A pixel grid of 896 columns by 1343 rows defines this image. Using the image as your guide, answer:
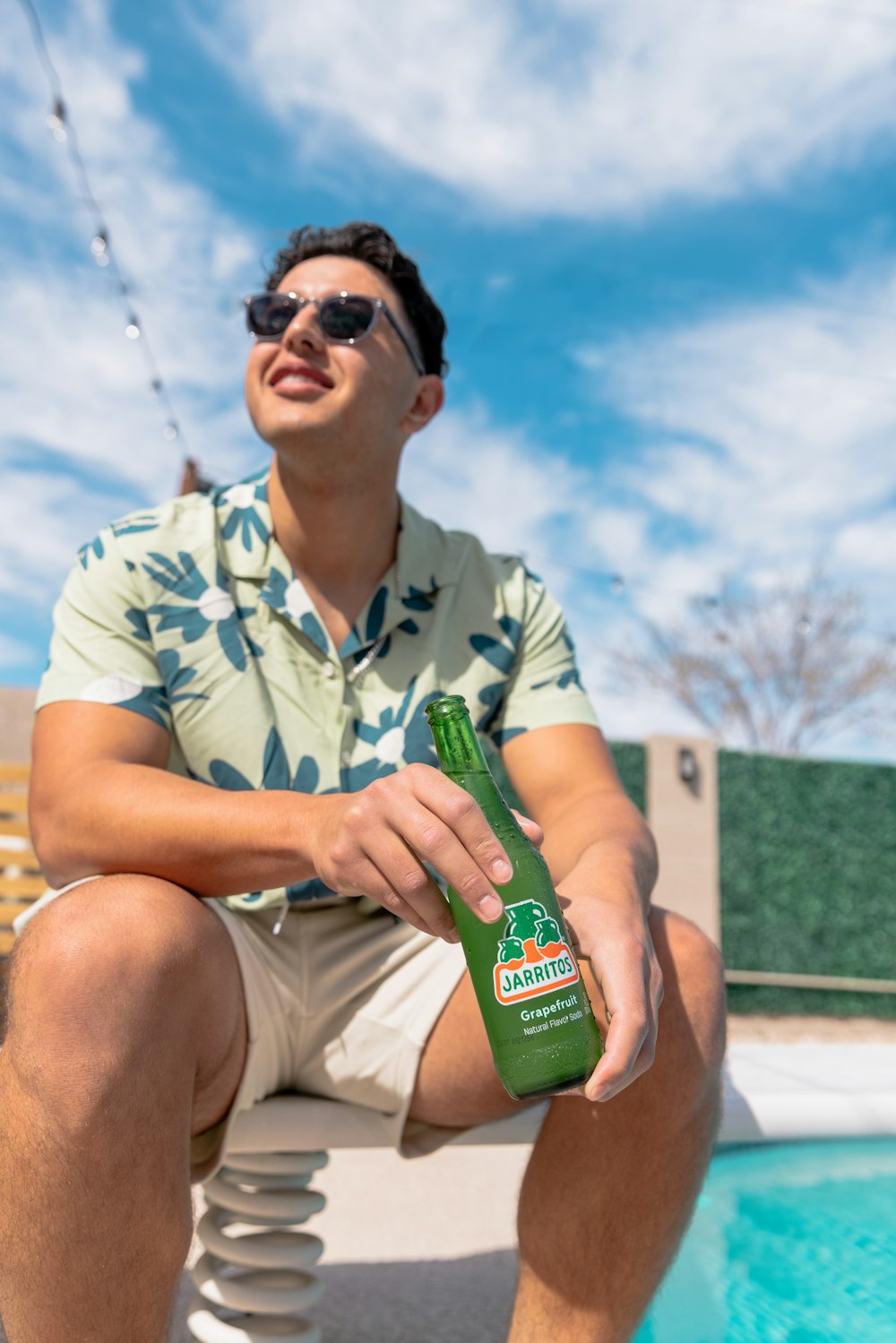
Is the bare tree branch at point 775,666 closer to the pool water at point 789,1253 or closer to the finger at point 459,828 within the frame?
the pool water at point 789,1253

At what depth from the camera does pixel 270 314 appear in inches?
73.4

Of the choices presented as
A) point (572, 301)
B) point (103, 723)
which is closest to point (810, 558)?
point (572, 301)

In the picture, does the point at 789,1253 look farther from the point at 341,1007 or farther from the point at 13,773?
the point at 13,773

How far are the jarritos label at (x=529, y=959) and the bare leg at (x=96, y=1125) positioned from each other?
0.36m

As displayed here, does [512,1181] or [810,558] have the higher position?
[810,558]

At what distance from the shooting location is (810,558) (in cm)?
1797

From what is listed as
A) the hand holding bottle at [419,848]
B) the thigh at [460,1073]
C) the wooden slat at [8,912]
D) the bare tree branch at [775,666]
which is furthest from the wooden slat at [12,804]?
the bare tree branch at [775,666]

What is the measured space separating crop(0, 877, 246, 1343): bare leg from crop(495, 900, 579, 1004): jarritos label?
36 cm

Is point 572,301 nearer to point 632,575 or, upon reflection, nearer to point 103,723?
point 632,575

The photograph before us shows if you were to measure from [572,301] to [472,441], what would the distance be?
18.4 ft

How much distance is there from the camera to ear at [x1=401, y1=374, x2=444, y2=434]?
2.08m

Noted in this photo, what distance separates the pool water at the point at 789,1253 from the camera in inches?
78.2

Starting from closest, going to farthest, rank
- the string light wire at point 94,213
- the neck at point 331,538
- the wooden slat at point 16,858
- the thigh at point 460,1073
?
the thigh at point 460,1073
the neck at point 331,538
the string light wire at point 94,213
the wooden slat at point 16,858

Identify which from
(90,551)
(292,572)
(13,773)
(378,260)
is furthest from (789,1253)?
(13,773)
